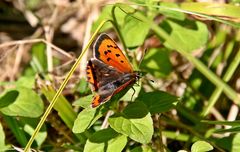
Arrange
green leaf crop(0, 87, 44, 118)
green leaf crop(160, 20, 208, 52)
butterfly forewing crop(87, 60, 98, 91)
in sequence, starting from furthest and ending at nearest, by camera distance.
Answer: green leaf crop(160, 20, 208, 52) → green leaf crop(0, 87, 44, 118) → butterfly forewing crop(87, 60, 98, 91)

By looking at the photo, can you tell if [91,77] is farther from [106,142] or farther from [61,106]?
[61,106]

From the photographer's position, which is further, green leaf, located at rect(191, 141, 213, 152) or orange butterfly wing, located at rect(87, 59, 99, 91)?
orange butterfly wing, located at rect(87, 59, 99, 91)

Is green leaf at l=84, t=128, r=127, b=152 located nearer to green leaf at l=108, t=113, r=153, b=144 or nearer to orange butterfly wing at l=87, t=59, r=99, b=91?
green leaf at l=108, t=113, r=153, b=144

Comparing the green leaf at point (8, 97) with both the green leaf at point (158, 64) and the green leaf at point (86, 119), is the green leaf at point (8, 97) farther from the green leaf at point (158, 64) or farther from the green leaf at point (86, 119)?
the green leaf at point (158, 64)

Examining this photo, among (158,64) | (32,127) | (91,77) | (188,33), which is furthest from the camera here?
(158,64)

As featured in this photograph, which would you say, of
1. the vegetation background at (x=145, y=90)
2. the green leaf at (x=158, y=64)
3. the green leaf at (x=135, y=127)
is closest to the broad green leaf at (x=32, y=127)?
the vegetation background at (x=145, y=90)

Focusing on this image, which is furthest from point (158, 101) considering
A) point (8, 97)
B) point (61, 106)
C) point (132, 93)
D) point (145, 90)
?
point (8, 97)

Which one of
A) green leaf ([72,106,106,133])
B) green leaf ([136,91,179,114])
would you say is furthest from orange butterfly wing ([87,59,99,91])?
green leaf ([136,91,179,114])
